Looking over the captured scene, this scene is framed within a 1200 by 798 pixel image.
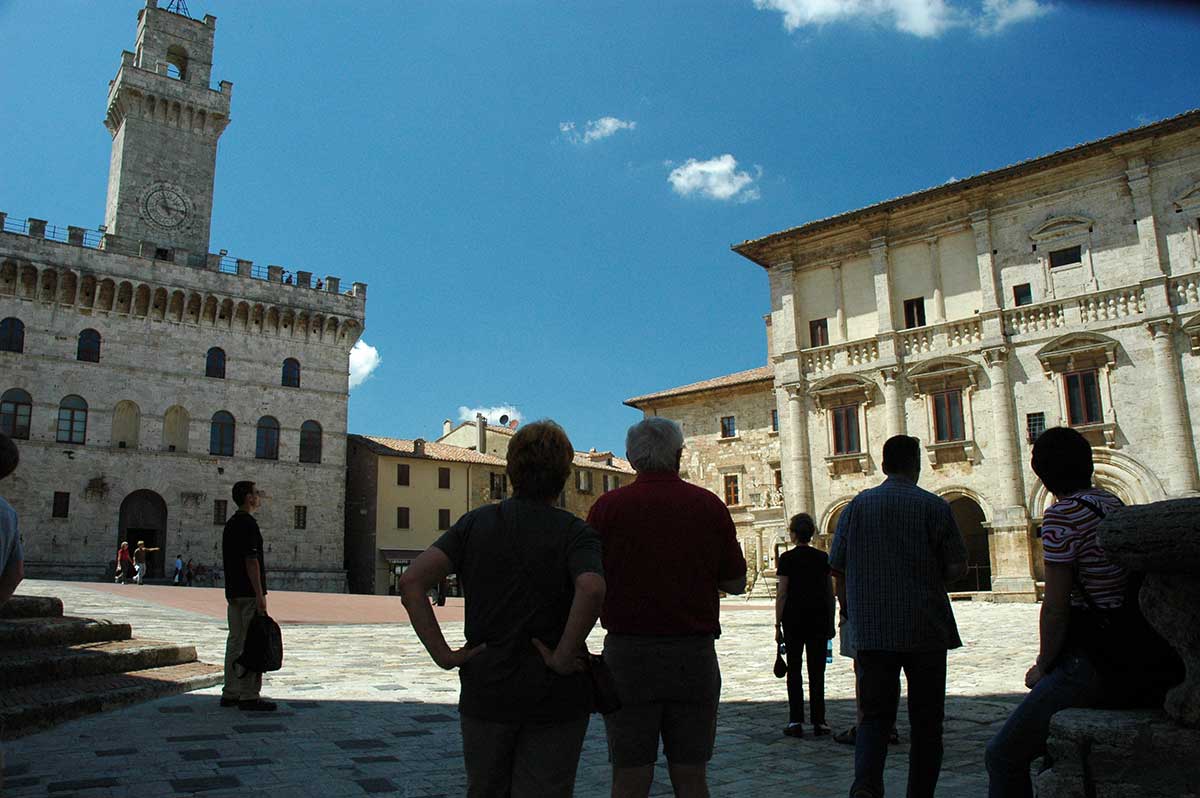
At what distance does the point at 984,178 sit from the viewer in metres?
27.0

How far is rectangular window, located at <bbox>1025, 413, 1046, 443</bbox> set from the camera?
25609mm

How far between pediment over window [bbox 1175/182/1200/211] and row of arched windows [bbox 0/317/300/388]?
37932 millimetres

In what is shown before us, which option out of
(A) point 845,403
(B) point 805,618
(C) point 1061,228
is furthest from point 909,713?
(A) point 845,403

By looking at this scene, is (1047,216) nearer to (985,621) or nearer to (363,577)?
(985,621)

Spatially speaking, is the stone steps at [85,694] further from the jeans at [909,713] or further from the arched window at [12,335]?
the arched window at [12,335]

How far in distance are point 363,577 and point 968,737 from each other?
137ft

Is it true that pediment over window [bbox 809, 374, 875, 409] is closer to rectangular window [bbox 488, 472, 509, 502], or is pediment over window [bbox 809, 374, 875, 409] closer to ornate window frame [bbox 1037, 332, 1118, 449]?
ornate window frame [bbox 1037, 332, 1118, 449]

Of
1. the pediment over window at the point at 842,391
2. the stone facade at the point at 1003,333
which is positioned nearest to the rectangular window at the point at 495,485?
the stone facade at the point at 1003,333

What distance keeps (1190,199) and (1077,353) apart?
5.13 metres

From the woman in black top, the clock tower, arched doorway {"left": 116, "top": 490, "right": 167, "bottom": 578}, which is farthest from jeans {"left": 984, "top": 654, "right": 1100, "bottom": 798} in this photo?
the clock tower

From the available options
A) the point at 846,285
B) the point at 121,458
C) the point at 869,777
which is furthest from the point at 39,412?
the point at 869,777

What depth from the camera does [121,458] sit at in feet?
127

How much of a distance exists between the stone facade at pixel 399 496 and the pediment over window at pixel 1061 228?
80.9 ft

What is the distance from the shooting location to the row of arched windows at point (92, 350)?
→ 37.3 metres
